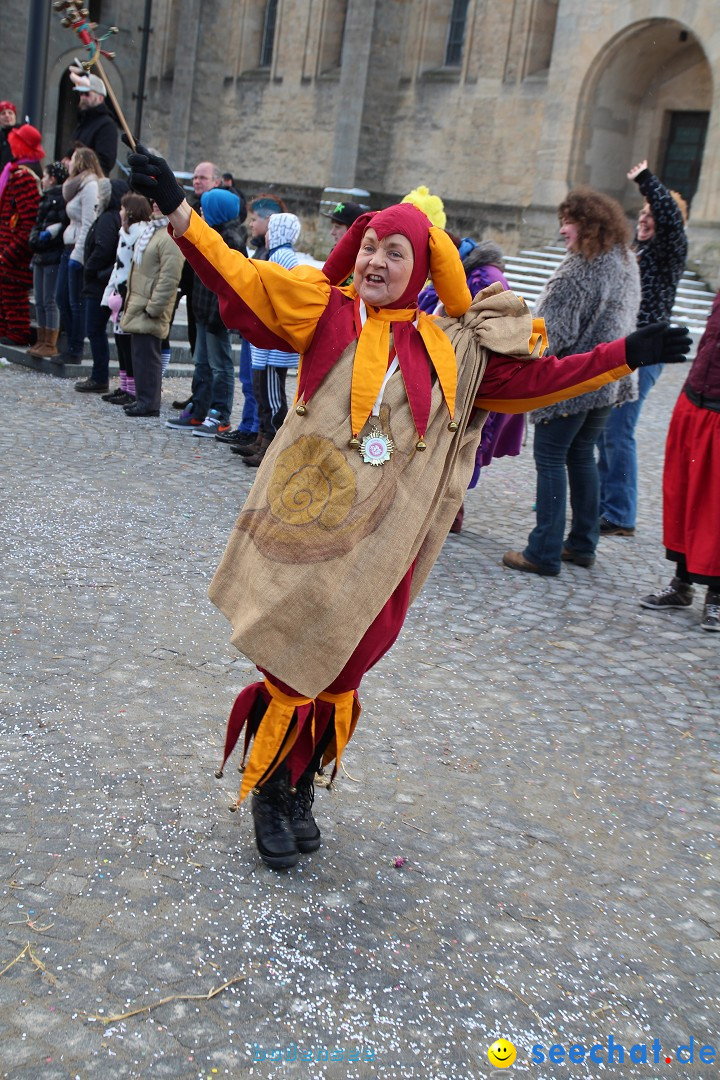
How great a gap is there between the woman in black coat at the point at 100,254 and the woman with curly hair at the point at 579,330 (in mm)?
4693

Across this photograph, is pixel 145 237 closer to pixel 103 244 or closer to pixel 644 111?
pixel 103 244

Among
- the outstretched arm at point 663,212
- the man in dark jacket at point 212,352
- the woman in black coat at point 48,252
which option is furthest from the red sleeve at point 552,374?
the woman in black coat at point 48,252

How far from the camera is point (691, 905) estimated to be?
11.1 ft

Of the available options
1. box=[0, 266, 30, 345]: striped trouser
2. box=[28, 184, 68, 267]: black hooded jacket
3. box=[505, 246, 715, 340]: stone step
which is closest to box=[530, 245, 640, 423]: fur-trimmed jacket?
box=[28, 184, 68, 267]: black hooded jacket

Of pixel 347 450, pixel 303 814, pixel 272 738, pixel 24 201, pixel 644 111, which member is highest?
pixel 644 111

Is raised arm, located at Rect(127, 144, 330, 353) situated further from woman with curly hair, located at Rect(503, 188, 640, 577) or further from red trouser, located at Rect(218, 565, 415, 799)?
woman with curly hair, located at Rect(503, 188, 640, 577)

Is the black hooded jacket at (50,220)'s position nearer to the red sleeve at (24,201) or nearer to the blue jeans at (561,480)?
the red sleeve at (24,201)

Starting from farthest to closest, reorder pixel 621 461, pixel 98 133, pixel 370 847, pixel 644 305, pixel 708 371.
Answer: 1. pixel 98 133
2. pixel 621 461
3. pixel 644 305
4. pixel 708 371
5. pixel 370 847

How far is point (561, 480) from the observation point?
6586mm

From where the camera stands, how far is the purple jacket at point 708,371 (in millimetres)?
5777

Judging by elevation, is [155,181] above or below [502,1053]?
above

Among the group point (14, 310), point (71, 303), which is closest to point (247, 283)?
point (71, 303)

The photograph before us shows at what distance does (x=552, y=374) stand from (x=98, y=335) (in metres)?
7.60

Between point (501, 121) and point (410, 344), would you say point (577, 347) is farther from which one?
point (501, 121)
